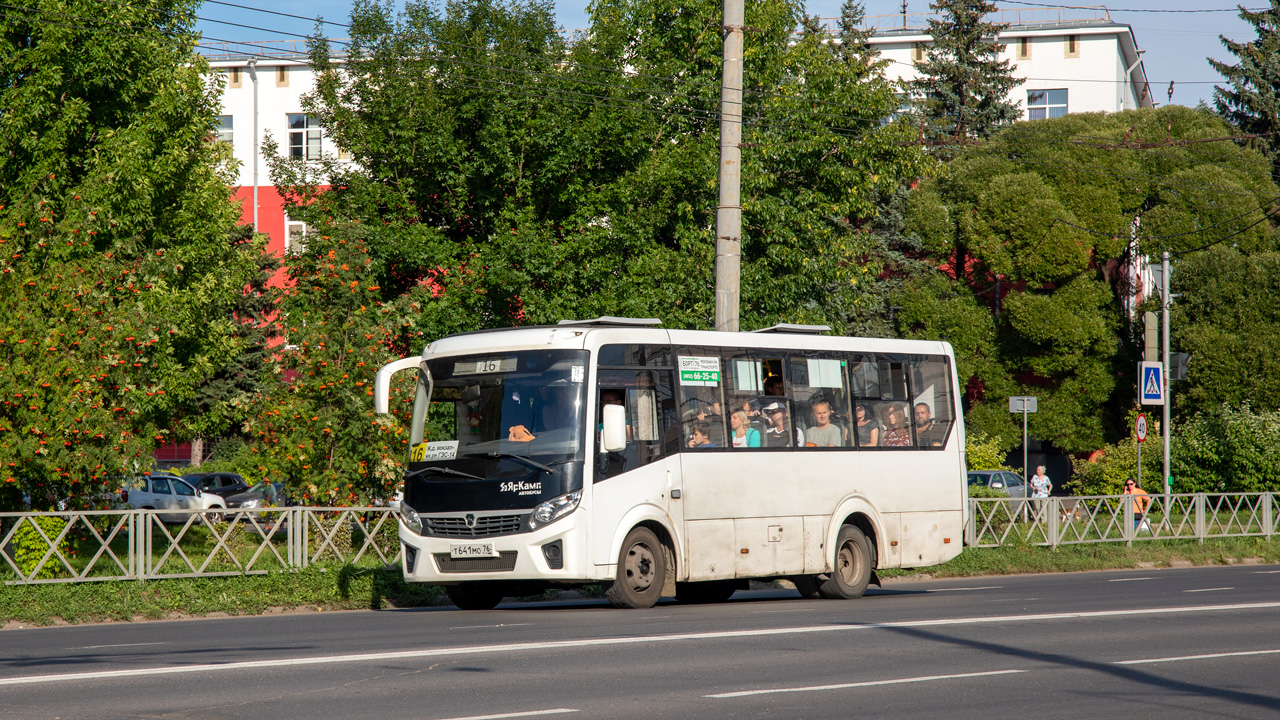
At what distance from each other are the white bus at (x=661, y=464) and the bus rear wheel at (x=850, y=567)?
24 mm

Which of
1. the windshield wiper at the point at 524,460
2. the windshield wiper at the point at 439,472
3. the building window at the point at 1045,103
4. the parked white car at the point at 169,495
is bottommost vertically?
the parked white car at the point at 169,495

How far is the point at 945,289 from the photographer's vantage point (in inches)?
1973

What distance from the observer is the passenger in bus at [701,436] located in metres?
15.5

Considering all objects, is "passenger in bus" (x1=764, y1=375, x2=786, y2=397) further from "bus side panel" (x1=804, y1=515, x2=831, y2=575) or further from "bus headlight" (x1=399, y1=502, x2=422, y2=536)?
"bus headlight" (x1=399, y1=502, x2=422, y2=536)

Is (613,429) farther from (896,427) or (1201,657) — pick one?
(1201,657)

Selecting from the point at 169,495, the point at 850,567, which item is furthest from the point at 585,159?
the point at 169,495

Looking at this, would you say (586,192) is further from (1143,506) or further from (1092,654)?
(1092,654)

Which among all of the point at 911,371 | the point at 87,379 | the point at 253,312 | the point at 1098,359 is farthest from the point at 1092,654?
the point at 253,312

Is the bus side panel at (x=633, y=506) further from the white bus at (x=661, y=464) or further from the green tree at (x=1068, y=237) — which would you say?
the green tree at (x=1068, y=237)

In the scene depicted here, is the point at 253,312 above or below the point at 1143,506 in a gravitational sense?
above

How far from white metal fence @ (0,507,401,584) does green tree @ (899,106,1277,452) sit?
34242 millimetres

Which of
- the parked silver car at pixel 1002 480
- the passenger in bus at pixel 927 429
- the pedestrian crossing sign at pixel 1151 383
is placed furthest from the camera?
the parked silver car at pixel 1002 480

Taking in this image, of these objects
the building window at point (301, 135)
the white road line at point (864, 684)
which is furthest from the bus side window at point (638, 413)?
the building window at point (301, 135)

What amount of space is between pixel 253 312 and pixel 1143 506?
Result: 3317 cm
